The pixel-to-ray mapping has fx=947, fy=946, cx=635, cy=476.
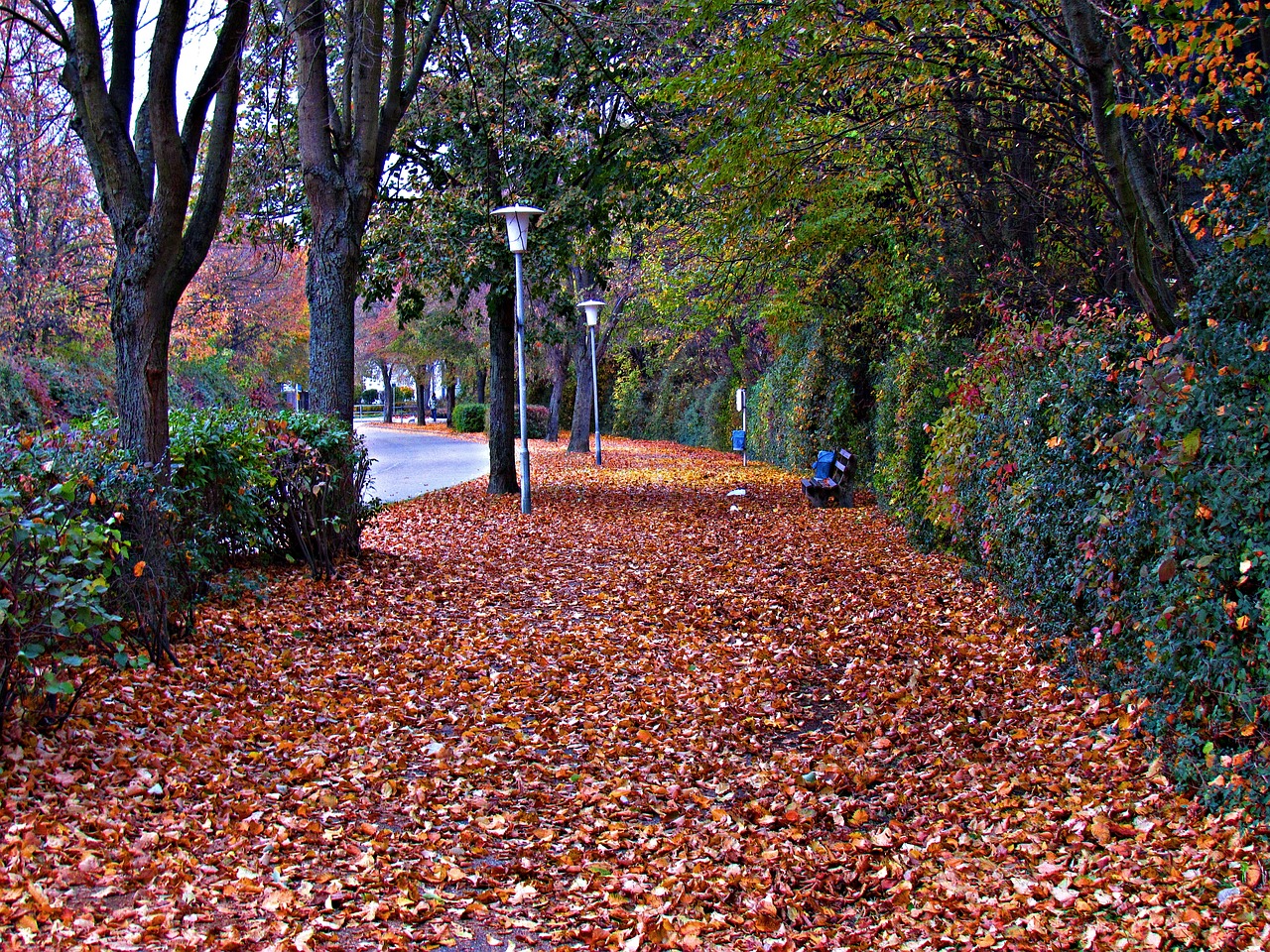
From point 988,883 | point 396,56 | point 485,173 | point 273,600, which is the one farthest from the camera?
point 485,173

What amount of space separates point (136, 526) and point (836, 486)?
10.0 meters

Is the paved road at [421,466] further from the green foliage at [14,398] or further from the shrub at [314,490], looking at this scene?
the green foliage at [14,398]

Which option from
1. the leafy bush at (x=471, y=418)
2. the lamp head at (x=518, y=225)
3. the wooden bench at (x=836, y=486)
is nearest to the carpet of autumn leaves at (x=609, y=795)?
the lamp head at (x=518, y=225)

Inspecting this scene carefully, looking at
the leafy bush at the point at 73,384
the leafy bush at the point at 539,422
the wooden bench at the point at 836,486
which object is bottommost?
the wooden bench at the point at 836,486

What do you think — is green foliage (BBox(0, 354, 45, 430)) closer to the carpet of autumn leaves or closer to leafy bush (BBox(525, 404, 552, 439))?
the carpet of autumn leaves

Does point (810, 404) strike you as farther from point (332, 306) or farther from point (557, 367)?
point (557, 367)

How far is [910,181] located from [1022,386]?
16.4ft

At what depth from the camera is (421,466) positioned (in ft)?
76.8

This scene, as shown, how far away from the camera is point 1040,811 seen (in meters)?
3.77

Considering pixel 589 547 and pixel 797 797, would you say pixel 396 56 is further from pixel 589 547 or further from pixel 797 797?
pixel 797 797

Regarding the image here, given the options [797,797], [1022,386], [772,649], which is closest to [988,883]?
[797,797]

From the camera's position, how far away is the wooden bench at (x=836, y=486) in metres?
13.6

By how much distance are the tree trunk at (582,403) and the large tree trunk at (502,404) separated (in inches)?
475

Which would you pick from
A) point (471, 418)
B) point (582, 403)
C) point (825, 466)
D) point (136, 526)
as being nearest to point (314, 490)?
point (136, 526)
